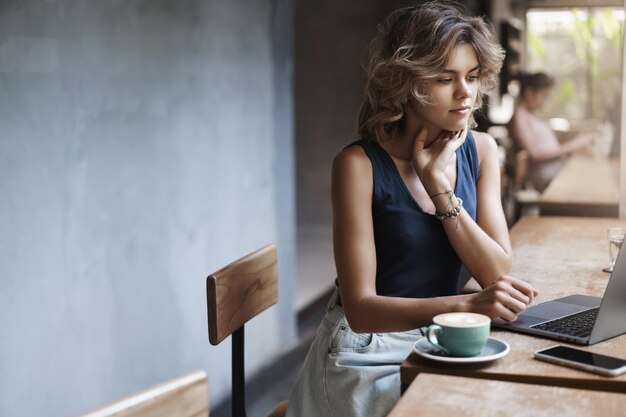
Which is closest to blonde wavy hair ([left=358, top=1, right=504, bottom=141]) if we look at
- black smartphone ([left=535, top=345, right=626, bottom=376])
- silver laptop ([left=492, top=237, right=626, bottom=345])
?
silver laptop ([left=492, top=237, right=626, bottom=345])

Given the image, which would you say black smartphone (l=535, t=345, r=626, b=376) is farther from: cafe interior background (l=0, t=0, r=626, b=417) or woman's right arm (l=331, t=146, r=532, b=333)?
cafe interior background (l=0, t=0, r=626, b=417)

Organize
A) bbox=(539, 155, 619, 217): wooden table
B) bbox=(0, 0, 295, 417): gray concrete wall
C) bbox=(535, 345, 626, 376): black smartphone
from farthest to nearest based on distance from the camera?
bbox=(539, 155, 619, 217): wooden table
bbox=(0, 0, 295, 417): gray concrete wall
bbox=(535, 345, 626, 376): black smartphone

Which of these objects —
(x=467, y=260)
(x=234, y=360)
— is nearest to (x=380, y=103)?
(x=467, y=260)

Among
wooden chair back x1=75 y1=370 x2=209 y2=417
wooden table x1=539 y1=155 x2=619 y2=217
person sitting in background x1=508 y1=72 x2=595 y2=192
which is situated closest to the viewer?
wooden chair back x1=75 y1=370 x2=209 y2=417

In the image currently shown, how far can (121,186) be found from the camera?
2662 millimetres

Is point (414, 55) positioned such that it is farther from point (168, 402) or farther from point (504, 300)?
point (168, 402)

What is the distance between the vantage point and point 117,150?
264 centimetres

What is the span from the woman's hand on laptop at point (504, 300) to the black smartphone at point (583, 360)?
12cm

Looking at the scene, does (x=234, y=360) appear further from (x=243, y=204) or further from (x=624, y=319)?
(x=243, y=204)

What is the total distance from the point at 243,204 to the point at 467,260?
1884 millimetres

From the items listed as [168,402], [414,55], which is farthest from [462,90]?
[168,402]

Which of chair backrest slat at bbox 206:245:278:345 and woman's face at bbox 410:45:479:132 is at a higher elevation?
woman's face at bbox 410:45:479:132

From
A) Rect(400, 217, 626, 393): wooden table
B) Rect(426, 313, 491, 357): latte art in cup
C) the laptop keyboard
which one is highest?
Rect(426, 313, 491, 357): latte art in cup

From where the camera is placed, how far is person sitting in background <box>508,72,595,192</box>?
5848 millimetres
